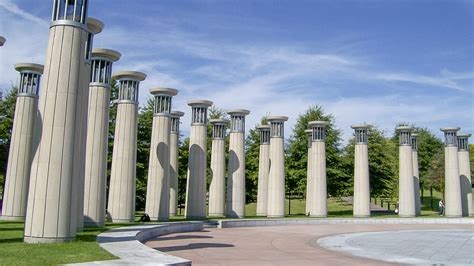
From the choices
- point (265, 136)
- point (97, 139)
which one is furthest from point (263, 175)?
→ point (97, 139)

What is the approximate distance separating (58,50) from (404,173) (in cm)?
3657

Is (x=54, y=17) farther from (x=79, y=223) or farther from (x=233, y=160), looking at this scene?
(x=233, y=160)

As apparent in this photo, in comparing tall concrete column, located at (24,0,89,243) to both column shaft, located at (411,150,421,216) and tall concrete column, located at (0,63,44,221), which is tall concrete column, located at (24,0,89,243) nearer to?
tall concrete column, located at (0,63,44,221)

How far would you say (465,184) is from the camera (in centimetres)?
4741

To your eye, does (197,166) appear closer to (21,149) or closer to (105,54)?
(21,149)

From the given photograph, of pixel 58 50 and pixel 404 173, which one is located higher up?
pixel 58 50

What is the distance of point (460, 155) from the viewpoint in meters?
47.7

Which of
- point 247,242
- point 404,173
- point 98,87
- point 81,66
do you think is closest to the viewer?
point 81,66

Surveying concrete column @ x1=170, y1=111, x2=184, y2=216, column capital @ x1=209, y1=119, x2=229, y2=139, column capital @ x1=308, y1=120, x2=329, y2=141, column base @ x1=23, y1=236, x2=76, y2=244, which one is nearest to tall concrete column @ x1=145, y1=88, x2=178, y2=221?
→ concrete column @ x1=170, y1=111, x2=184, y2=216

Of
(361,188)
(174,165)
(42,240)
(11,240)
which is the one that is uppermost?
(174,165)

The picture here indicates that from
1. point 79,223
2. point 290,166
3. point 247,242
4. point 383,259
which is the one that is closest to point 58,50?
point 79,223

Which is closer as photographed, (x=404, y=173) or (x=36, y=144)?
(x=36, y=144)

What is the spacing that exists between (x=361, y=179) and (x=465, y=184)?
14.1 m

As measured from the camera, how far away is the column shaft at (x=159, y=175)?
31766mm
